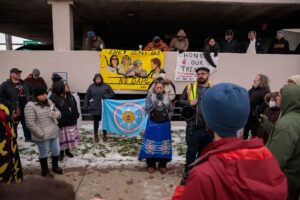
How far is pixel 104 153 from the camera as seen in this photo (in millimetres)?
4941

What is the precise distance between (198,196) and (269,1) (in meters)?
8.78

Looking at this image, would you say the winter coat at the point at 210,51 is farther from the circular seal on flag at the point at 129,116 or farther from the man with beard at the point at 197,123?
the man with beard at the point at 197,123

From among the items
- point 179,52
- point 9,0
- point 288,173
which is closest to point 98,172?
point 288,173

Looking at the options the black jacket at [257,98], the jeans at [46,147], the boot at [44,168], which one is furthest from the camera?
the black jacket at [257,98]

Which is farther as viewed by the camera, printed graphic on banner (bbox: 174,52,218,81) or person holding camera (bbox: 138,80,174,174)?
printed graphic on banner (bbox: 174,52,218,81)

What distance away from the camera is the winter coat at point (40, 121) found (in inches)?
136

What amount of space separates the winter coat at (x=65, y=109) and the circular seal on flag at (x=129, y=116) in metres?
1.48

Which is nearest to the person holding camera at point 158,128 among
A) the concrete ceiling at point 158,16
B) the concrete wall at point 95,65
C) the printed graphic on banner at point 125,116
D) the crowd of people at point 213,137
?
the crowd of people at point 213,137

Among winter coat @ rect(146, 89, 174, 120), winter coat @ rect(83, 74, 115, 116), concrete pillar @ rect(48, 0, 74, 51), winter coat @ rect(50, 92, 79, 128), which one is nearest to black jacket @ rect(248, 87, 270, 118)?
winter coat @ rect(146, 89, 174, 120)

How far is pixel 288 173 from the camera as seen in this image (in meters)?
1.86

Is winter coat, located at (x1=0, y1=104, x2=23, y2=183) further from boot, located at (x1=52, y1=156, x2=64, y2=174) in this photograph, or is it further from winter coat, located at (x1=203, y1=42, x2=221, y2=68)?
winter coat, located at (x1=203, y1=42, x2=221, y2=68)

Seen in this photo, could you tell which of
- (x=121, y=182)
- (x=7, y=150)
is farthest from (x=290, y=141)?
(x=7, y=150)

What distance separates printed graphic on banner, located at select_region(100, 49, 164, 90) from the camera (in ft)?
23.3

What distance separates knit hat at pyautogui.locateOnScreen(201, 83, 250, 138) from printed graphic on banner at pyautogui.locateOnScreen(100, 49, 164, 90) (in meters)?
6.01
